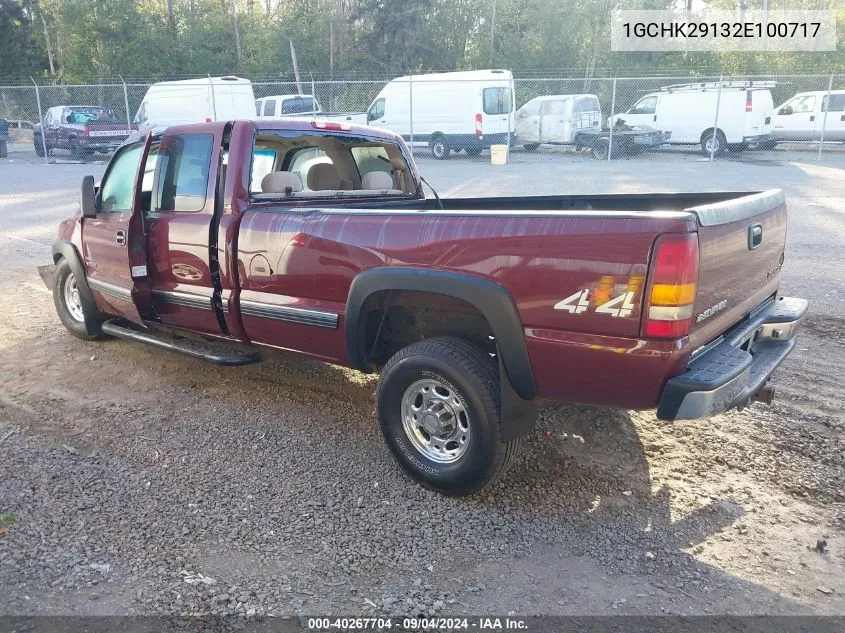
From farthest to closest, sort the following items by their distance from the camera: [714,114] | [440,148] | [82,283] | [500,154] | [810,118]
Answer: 1. [440,148]
2. [810,118]
3. [714,114]
4. [500,154]
5. [82,283]

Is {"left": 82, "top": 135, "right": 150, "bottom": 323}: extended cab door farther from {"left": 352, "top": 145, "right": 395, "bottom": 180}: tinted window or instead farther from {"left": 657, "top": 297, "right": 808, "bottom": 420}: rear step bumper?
{"left": 657, "top": 297, "right": 808, "bottom": 420}: rear step bumper

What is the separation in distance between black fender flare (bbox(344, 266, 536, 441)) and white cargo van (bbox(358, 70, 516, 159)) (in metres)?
19.8

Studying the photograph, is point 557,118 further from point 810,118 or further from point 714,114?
point 810,118

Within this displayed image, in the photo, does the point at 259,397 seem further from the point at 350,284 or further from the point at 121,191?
the point at 121,191

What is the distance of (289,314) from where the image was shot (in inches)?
159

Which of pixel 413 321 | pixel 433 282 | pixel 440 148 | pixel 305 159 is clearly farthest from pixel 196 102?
pixel 433 282

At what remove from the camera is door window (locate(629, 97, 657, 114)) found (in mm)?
23109

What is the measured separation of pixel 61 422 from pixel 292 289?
178cm

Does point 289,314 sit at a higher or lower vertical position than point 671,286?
lower

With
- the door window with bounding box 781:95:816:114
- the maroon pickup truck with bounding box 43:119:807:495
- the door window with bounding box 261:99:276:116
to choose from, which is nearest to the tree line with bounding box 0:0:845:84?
the door window with bounding box 781:95:816:114

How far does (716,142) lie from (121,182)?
812 inches

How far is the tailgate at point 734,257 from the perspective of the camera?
113 inches

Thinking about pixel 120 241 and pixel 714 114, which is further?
pixel 714 114

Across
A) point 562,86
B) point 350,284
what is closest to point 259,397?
point 350,284
